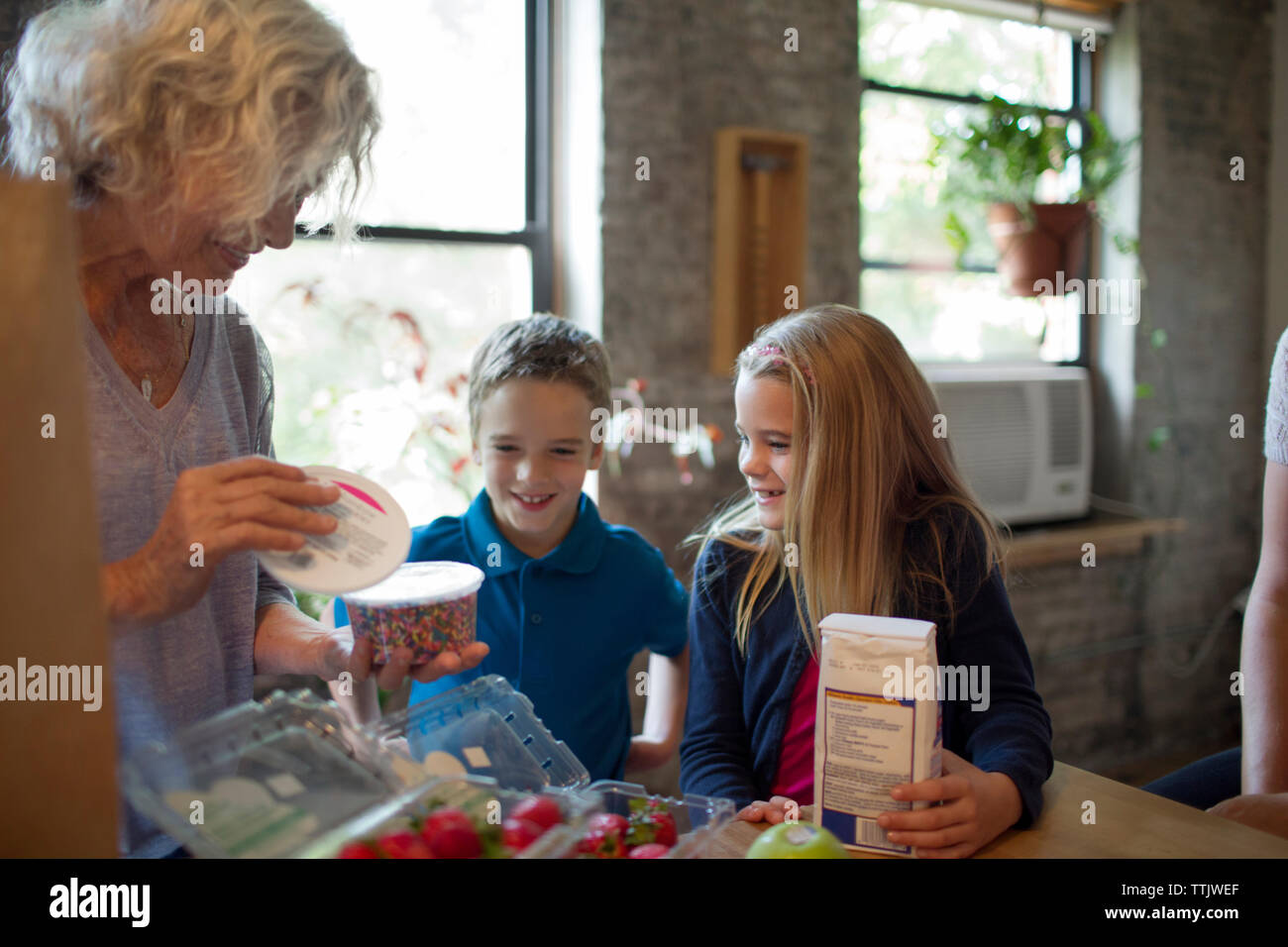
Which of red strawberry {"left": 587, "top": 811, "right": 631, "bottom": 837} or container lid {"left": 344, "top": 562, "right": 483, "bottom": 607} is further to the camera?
container lid {"left": 344, "top": 562, "right": 483, "bottom": 607}

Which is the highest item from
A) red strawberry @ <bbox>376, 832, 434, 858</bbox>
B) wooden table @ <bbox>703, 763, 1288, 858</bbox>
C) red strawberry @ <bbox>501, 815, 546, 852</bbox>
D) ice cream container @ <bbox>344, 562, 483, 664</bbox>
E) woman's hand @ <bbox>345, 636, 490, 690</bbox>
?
ice cream container @ <bbox>344, 562, 483, 664</bbox>

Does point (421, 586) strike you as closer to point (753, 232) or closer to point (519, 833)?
point (519, 833)

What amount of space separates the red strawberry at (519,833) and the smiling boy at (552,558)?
0.78 metres

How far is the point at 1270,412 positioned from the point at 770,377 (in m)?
0.76

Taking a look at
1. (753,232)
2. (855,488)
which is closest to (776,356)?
(855,488)

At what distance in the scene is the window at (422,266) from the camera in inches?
97.7

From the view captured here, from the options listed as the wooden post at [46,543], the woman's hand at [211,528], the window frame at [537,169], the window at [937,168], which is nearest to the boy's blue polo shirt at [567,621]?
the woman's hand at [211,528]

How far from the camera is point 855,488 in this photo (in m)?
1.46

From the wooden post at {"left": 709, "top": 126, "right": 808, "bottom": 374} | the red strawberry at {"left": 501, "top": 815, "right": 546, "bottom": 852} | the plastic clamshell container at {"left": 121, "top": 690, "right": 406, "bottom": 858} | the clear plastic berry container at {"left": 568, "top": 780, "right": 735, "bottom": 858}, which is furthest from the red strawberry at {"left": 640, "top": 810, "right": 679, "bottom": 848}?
the wooden post at {"left": 709, "top": 126, "right": 808, "bottom": 374}

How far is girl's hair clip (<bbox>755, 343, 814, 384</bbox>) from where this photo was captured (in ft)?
4.90

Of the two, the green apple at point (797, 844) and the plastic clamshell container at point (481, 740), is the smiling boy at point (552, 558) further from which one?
the green apple at point (797, 844)

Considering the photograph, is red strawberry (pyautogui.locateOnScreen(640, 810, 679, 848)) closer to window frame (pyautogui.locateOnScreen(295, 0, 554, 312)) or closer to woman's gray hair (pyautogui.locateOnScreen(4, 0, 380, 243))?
woman's gray hair (pyautogui.locateOnScreen(4, 0, 380, 243))

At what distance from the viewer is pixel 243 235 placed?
3.41 feet
